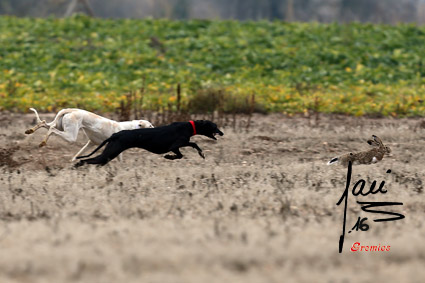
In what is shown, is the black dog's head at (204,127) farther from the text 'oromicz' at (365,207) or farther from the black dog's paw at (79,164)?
the text 'oromicz' at (365,207)

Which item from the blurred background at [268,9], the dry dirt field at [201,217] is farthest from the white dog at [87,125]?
the blurred background at [268,9]

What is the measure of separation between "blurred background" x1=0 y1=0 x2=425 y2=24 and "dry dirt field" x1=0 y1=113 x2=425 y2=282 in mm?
39928

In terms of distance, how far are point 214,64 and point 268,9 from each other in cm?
3651

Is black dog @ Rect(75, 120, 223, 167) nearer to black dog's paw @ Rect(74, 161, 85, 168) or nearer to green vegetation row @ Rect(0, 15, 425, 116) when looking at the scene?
black dog's paw @ Rect(74, 161, 85, 168)

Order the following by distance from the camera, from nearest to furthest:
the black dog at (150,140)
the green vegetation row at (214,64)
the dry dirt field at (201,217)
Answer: the dry dirt field at (201,217), the black dog at (150,140), the green vegetation row at (214,64)

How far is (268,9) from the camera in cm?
5547

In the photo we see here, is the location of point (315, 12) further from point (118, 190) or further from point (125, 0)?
point (118, 190)

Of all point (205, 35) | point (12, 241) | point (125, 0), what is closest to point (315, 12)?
point (125, 0)

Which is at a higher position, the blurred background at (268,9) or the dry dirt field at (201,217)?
the blurred background at (268,9)

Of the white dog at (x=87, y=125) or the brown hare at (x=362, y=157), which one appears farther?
the brown hare at (x=362, y=157)

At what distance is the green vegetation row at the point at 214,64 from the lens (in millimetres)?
15938

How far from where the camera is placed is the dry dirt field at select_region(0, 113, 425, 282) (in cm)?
446

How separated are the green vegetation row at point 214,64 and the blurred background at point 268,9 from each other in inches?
969

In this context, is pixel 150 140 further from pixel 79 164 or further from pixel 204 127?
pixel 79 164
